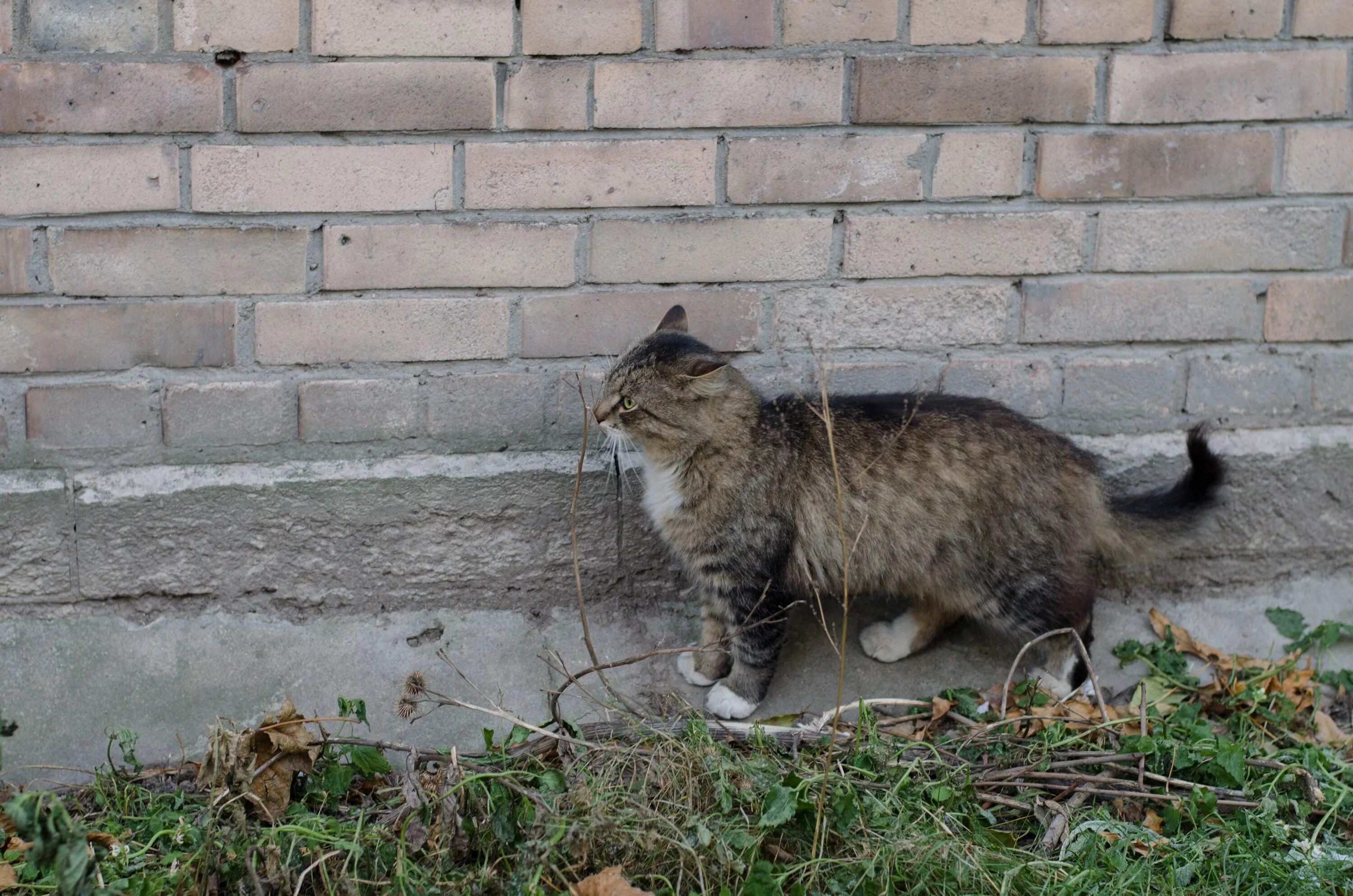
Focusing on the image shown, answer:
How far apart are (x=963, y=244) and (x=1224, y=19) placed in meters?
0.88

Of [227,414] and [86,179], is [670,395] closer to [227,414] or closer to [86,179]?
[227,414]

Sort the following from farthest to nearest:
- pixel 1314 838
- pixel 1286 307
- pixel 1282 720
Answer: pixel 1286 307, pixel 1282 720, pixel 1314 838

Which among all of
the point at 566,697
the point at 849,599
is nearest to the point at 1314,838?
the point at 849,599

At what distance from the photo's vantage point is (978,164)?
9.38 ft

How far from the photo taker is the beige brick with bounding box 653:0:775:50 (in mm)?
2711

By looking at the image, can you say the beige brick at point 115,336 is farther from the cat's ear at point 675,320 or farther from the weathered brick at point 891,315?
the weathered brick at point 891,315

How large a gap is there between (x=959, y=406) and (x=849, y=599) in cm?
62

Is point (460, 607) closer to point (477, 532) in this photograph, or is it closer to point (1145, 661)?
point (477, 532)

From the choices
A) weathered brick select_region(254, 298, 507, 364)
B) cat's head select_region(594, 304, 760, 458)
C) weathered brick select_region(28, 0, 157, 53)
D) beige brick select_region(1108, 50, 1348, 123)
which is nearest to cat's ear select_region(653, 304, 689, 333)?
cat's head select_region(594, 304, 760, 458)

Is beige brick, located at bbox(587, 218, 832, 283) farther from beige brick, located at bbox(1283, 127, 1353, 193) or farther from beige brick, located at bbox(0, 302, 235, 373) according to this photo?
beige brick, located at bbox(1283, 127, 1353, 193)

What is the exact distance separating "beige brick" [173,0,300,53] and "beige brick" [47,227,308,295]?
1.41 feet

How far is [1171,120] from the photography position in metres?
2.87

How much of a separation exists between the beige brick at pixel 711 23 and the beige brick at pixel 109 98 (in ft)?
3.57

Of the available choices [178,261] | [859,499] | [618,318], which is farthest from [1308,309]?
[178,261]
